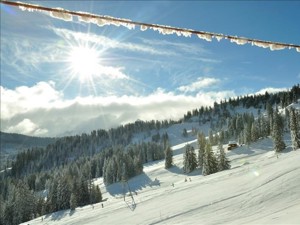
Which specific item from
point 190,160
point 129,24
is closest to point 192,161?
point 190,160

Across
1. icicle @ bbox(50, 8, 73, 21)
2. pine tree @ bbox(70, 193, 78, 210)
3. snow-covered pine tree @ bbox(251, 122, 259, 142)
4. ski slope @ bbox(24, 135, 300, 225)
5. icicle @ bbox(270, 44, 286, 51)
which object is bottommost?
ski slope @ bbox(24, 135, 300, 225)

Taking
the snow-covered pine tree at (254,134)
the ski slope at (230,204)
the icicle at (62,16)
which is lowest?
the ski slope at (230,204)

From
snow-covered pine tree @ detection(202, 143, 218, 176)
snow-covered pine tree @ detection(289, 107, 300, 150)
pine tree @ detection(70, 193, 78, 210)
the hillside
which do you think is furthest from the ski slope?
snow-covered pine tree @ detection(289, 107, 300, 150)

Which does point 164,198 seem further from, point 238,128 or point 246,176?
point 238,128

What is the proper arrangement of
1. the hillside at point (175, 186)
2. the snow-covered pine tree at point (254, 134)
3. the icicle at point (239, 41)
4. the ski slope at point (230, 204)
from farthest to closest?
the snow-covered pine tree at point (254, 134) → the hillside at point (175, 186) → the ski slope at point (230, 204) → the icicle at point (239, 41)

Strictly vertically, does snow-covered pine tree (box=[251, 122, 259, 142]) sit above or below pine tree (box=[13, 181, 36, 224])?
above

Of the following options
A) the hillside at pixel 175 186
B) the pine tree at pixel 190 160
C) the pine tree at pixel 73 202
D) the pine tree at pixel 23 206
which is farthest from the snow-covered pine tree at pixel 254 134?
the pine tree at pixel 23 206

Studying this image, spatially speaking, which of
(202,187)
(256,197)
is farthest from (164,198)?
(256,197)

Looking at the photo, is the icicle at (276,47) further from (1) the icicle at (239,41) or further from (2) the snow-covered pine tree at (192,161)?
(2) the snow-covered pine tree at (192,161)

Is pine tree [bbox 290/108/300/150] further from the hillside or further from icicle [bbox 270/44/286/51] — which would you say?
icicle [bbox 270/44/286/51]

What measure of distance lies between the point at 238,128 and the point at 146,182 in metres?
59.5

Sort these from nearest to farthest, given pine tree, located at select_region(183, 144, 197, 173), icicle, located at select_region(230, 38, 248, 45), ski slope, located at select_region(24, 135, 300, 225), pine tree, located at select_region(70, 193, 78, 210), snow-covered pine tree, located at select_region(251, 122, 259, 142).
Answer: icicle, located at select_region(230, 38, 248, 45) < ski slope, located at select_region(24, 135, 300, 225) < pine tree, located at select_region(70, 193, 78, 210) < pine tree, located at select_region(183, 144, 197, 173) < snow-covered pine tree, located at select_region(251, 122, 259, 142)

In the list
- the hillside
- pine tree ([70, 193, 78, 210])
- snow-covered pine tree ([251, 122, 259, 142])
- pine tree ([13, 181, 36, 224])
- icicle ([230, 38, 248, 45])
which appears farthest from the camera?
snow-covered pine tree ([251, 122, 259, 142])

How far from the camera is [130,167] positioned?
11231cm
